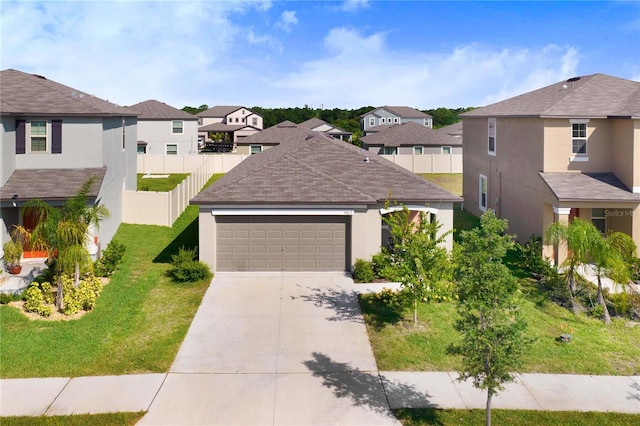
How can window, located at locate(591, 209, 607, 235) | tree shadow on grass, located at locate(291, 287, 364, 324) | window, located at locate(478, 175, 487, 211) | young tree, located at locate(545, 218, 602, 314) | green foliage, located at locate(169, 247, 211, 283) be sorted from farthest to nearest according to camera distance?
window, located at locate(478, 175, 487, 211)
window, located at locate(591, 209, 607, 235)
green foliage, located at locate(169, 247, 211, 283)
young tree, located at locate(545, 218, 602, 314)
tree shadow on grass, located at locate(291, 287, 364, 324)

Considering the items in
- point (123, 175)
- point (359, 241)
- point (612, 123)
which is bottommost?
point (359, 241)

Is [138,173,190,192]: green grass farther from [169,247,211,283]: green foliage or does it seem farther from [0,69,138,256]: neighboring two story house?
[169,247,211,283]: green foliage

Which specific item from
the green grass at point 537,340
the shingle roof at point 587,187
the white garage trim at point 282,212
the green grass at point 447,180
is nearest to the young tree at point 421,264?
the green grass at point 537,340

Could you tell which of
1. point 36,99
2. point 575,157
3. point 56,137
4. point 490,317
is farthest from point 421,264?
point 36,99

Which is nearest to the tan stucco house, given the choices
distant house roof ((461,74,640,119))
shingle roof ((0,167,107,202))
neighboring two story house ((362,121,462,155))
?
shingle roof ((0,167,107,202))

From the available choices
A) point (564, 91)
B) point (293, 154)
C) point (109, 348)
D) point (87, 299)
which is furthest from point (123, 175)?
point (564, 91)

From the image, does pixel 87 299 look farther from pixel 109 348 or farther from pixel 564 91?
pixel 564 91

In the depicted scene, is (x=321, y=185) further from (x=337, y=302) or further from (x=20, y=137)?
(x=20, y=137)
